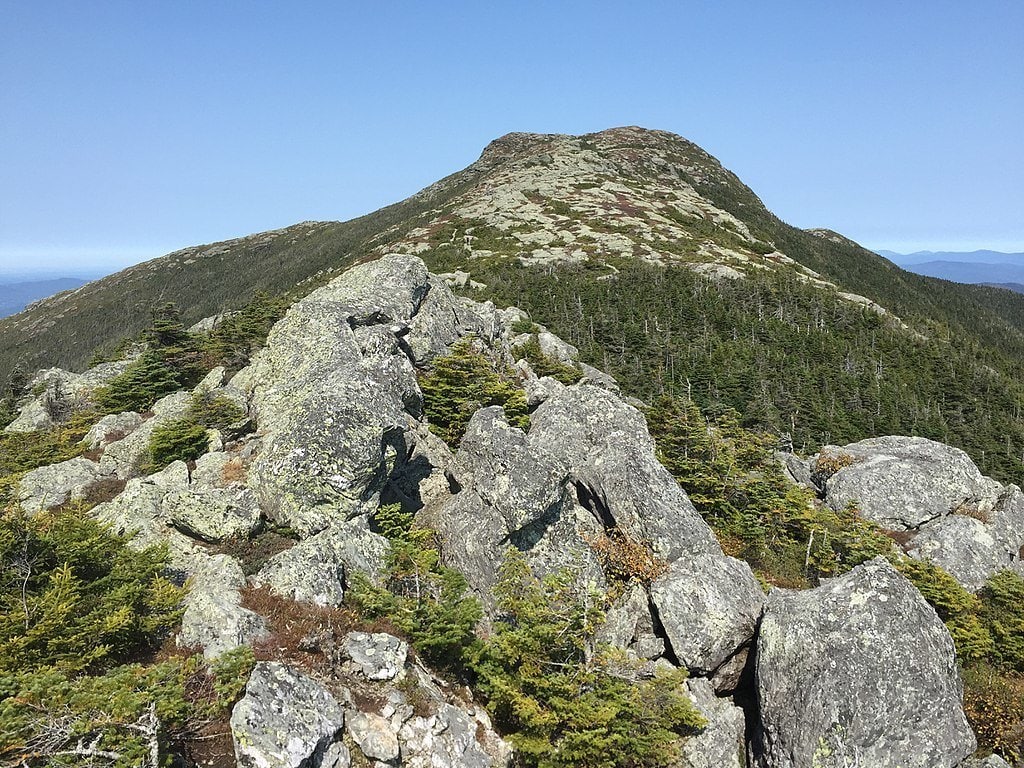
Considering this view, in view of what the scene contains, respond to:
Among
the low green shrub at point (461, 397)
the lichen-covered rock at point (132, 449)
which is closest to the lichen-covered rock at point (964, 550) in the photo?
the low green shrub at point (461, 397)

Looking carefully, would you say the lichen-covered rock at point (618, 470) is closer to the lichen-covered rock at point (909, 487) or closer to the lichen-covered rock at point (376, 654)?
the lichen-covered rock at point (376, 654)

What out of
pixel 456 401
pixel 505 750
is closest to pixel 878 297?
pixel 456 401

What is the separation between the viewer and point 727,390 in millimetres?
90000

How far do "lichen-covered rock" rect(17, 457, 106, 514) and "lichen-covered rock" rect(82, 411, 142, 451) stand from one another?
→ 4263mm

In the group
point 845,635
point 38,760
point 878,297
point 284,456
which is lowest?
point 845,635

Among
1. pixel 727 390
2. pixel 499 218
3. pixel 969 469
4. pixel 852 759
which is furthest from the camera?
pixel 499 218

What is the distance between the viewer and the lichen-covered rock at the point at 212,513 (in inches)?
711

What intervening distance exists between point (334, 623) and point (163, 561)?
533 cm

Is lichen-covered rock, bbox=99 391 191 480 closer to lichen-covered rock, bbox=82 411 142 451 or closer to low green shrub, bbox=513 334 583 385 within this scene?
lichen-covered rock, bbox=82 411 142 451

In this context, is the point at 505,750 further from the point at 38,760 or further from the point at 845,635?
the point at 845,635

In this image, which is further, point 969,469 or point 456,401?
point 969,469

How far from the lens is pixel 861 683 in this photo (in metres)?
16.4

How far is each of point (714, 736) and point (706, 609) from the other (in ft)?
13.5

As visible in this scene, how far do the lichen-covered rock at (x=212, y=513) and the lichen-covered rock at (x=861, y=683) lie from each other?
799 inches
